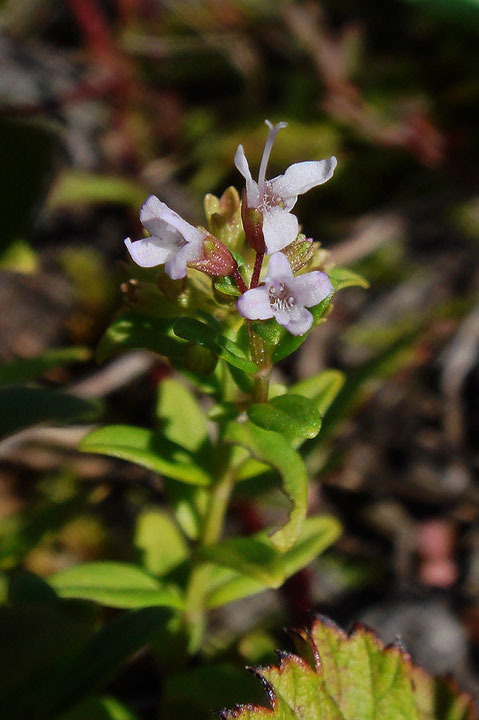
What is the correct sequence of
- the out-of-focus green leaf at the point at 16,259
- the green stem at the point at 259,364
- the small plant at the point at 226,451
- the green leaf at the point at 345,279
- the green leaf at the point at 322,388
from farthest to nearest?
1. the out-of-focus green leaf at the point at 16,259
2. the green leaf at the point at 322,388
3. the green leaf at the point at 345,279
4. the green stem at the point at 259,364
5. the small plant at the point at 226,451

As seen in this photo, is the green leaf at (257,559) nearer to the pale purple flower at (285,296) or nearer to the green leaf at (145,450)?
the green leaf at (145,450)

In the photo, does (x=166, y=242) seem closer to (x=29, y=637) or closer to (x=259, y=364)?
(x=259, y=364)

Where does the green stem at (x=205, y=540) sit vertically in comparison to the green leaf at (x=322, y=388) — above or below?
below

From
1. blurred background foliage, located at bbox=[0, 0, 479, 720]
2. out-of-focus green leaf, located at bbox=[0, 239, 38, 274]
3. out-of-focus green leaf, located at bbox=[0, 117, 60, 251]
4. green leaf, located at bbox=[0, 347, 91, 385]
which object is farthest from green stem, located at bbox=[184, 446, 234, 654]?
out-of-focus green leaf, located at bbox=[0, 117, 60, 251]

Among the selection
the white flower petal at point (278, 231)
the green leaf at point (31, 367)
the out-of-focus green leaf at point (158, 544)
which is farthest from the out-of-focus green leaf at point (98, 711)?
the white flower petal at point (278, 231)

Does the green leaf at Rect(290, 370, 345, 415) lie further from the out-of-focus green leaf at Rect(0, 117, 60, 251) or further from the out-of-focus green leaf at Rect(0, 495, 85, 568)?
the out-of-focus green leaf at Rect(0, 117, 60, 251)

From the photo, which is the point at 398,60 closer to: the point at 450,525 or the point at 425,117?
the point at 425,117
